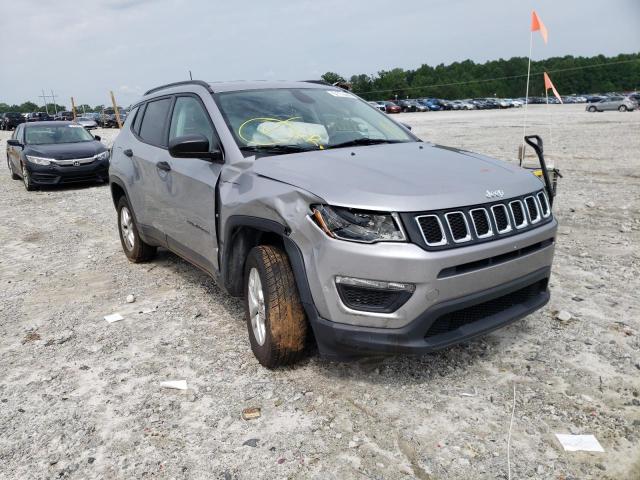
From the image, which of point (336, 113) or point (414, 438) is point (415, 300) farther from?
point (336, 113)

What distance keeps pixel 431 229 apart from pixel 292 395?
1.27 metres

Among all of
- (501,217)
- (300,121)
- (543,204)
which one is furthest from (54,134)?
(501,217)

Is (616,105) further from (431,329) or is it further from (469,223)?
(431,329)

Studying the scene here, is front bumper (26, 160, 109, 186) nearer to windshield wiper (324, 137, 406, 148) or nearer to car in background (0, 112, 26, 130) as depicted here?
windshield wiper (324, 137, 406, 148)

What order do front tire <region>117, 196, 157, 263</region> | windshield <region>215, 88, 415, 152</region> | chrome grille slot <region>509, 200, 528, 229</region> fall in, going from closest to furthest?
→ chrome grille slot <region>509, 200, 528, 229</region> < windshield <region>215, 88, 415, 152</region> < front tire <region>117, 196, 157, 263</region>

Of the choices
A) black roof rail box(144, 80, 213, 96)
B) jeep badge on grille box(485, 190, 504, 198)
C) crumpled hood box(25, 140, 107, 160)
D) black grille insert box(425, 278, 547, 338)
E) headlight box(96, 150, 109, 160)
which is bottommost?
black grille insert box(425, 278, 547, 338)

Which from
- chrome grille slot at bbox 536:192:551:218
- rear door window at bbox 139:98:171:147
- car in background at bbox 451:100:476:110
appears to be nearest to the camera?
chrome grille slot at bbox 536:192:551:218

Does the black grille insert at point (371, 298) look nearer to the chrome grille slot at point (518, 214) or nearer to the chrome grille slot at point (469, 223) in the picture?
the chrome grille slot at point (469, 223)

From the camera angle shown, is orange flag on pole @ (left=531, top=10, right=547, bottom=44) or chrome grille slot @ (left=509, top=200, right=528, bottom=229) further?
orange flag on pole @ (left=531, top=10, right=547, bottom=44)

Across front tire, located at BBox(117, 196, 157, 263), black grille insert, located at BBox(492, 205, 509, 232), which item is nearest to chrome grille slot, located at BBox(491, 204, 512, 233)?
black grille insert, located at BBox(492, 205, 509, 232)

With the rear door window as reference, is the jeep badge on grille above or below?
below

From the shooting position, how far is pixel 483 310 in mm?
3104

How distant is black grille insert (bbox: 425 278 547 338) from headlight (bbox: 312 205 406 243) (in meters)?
0.53

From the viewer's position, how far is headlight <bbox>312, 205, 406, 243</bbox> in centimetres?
281
